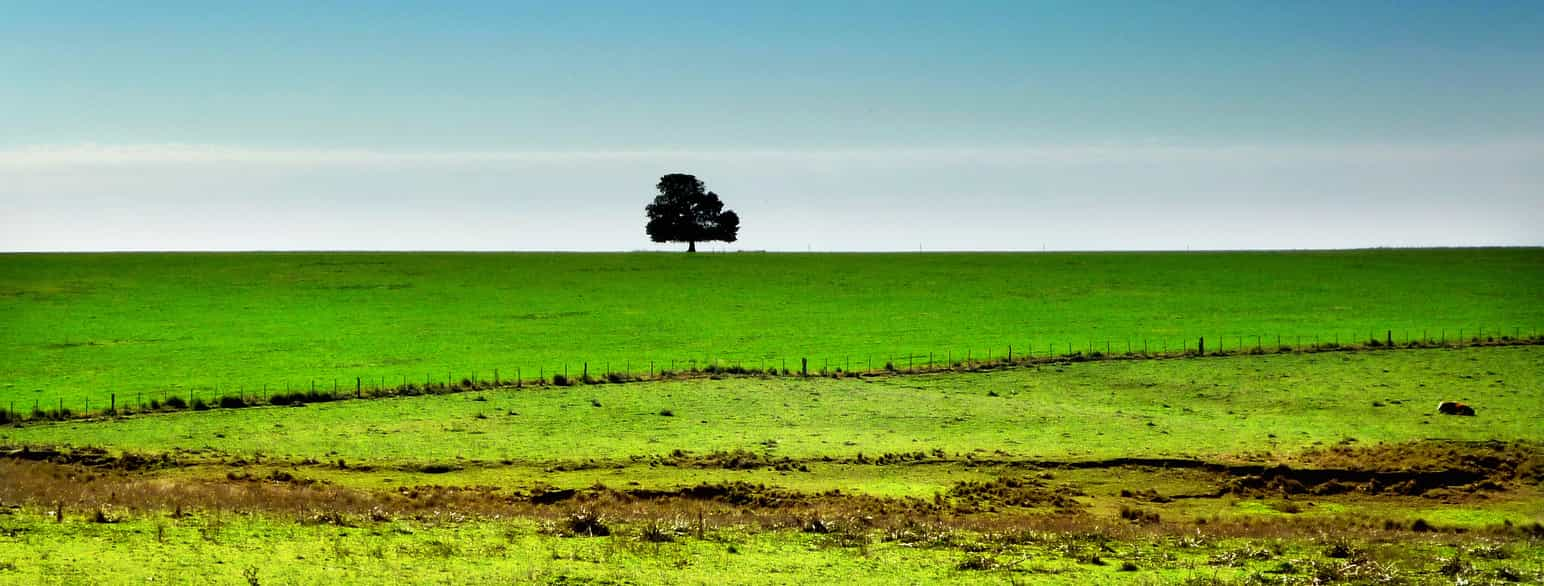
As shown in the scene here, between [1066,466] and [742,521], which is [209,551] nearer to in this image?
[742,521]

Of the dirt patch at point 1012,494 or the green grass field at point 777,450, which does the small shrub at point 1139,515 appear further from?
the dirt patch at point 1012,494

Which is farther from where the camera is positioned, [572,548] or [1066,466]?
[1066,466]

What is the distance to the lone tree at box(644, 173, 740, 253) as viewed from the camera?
145375 millimetres

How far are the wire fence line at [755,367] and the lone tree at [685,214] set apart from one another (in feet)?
273

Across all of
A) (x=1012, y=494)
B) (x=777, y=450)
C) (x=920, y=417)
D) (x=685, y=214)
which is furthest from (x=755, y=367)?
(x=685, y=214)

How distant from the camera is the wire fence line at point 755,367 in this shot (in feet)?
147

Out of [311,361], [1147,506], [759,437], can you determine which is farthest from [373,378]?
[1147,506]

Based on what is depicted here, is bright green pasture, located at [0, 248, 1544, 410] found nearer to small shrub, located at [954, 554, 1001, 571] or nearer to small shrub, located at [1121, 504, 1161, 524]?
small shrub, located at [1121, 504, 1161, 524]

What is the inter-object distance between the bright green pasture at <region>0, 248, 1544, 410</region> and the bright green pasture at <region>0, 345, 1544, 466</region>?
8.24 meters

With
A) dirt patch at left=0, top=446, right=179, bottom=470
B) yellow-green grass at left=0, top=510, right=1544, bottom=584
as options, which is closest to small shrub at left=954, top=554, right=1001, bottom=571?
yellow-green grass at left=0, top=510, right=1544, bottom=584

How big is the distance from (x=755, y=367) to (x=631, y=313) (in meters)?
28.9

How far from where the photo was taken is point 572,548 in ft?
73.9

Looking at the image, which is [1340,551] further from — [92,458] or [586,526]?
[92,458]

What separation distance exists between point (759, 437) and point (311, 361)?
29897 mm
